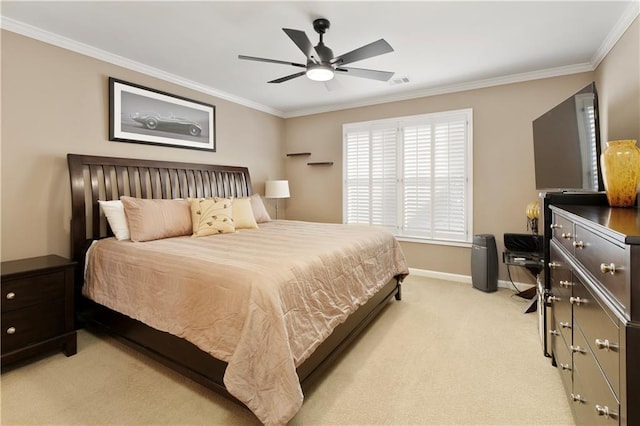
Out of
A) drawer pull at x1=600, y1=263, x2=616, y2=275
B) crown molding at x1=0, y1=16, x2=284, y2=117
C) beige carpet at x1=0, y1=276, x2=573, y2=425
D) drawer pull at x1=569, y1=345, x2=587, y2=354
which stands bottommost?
beige carpet at x1=0, y1=276, x2=573, y2=425

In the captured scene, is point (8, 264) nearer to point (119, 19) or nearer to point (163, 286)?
point (163, 286)

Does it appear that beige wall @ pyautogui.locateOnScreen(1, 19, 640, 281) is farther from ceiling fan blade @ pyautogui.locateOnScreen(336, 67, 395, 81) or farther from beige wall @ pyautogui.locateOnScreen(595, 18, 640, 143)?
ceiling fan blade @ pyautogui.locateOnScreen(336, 67, 395, 81)

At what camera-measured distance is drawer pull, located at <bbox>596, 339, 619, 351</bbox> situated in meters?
0.99

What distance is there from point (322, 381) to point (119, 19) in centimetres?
329

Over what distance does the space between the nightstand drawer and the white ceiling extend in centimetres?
233

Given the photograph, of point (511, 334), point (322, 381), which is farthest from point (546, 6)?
point (322, 381)

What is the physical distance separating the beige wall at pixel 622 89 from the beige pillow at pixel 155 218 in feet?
13.0

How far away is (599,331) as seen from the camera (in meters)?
1.15

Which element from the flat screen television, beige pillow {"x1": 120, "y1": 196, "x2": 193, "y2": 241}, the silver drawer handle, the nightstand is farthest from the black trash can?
the nightstand

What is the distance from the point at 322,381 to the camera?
2031 mm

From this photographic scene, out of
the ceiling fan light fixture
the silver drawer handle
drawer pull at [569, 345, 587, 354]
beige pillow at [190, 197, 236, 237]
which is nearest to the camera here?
drawer pull at [569, 345, 587, 354]

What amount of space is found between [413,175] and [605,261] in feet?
11.3

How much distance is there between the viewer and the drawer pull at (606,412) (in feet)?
3.31

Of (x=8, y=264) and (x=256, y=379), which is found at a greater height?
(x=8, y=264)
